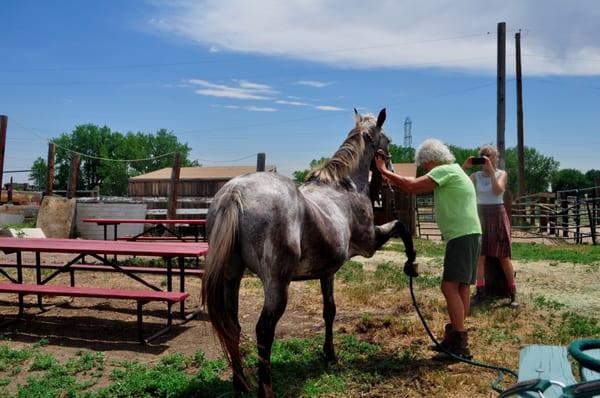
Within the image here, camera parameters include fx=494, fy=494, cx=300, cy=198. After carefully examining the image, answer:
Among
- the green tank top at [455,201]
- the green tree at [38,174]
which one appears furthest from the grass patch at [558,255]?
the green tree at [38,174]

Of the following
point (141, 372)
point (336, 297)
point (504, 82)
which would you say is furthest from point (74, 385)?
point (504, 82)

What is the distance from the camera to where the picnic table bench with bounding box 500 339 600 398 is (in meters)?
1.25

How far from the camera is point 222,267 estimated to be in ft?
10.1

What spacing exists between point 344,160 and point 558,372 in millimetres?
2558

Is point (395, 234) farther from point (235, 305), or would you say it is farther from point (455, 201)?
point (235, 305)

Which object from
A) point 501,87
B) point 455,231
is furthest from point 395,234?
point 501,87

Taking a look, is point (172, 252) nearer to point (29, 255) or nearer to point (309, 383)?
point (309, 383)

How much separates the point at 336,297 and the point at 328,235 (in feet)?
10.3

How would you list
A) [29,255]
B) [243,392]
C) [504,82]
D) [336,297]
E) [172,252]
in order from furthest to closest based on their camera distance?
1. [504,82]
2. [29,255]
3. [336,297]
4. [172,252]
5. [243,392]

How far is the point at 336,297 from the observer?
6508 millimetres

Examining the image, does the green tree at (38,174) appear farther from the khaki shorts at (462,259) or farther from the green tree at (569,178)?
the green tree at (569,178)

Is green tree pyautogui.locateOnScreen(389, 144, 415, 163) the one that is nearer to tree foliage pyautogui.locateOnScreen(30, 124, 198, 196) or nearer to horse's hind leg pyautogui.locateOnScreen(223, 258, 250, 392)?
tree foliage pyautogui.locateOnScreen(30, 124, 198, 196)

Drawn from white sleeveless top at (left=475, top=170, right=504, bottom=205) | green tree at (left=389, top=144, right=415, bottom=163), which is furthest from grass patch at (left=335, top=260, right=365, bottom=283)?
green tree at (left=389, top=144, right=415, bottom=163)

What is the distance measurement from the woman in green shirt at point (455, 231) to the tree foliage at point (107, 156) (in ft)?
128
